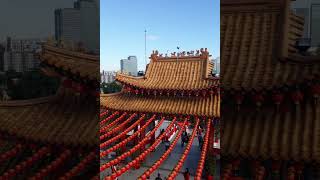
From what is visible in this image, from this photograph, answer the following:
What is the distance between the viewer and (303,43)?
286cm

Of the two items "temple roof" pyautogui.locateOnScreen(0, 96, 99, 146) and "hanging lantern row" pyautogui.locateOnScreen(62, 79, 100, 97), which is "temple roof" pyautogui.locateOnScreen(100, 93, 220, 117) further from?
"hanging lantern row" pyautogui.locateOnScreen(62, 79, 100, 97)

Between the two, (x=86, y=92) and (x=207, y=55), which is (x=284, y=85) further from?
(x=207, y=55)

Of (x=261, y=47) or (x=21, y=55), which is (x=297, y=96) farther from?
(x=21, y=55)

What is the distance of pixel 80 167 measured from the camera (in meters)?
2.72

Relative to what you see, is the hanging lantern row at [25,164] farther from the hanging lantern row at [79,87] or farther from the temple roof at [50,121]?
the hanging lantern row at [79,87]

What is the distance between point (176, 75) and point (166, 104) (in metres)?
0.97

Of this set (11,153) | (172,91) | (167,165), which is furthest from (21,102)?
(172,91)

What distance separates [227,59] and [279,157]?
116 centimetres

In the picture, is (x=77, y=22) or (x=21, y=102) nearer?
(x=21, y=102)

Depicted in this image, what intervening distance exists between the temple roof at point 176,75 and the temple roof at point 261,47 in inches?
127

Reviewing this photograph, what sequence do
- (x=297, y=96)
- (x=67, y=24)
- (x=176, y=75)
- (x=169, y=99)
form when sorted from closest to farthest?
1. (x=297, y=96)
2. (x=67, y=24)
3. (x=169, y=99)
4. (x=176, y=75)

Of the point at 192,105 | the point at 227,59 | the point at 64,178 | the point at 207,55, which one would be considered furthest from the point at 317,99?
the point at 207,55

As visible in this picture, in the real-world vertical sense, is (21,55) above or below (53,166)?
above

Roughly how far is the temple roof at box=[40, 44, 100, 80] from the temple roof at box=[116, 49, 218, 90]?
361 cm
